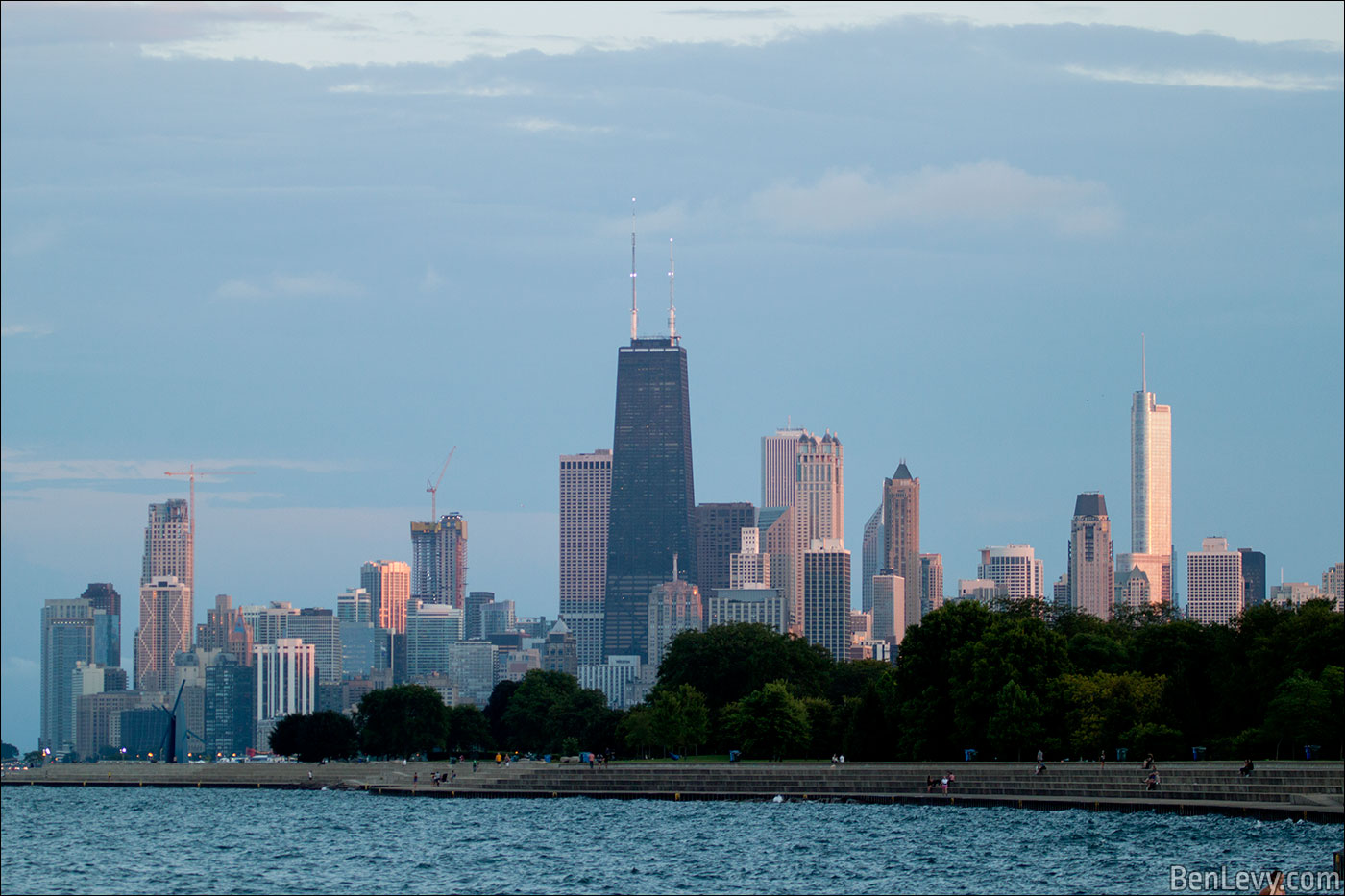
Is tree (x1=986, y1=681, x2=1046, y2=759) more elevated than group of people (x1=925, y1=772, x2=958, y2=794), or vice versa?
tree (x1=986, y1=681, x2=1046, y2=759)

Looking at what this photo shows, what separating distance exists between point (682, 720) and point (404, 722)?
34810 millimetres

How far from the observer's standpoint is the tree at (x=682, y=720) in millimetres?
127375

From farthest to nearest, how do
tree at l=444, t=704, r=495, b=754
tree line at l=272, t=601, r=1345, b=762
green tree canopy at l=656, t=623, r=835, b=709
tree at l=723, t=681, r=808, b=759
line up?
tree at l=444, t=704, r=495, b=754
green tree canopy at l=656, t=623, r=835, b=709
tree at l=723, t=681, r=808, b=759
tree line at l=272, t=601, r=1345, b=762

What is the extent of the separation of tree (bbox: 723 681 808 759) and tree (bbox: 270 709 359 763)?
2292 inches

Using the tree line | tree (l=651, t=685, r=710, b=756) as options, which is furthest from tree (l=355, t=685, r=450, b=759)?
tree (l=651, t=685, r=710, b=756)

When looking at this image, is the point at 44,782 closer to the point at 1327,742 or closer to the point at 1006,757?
the point at 1006,757

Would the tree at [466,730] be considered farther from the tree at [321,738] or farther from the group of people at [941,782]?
the group of people at [941,782]

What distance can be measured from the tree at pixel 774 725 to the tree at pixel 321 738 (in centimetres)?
5822

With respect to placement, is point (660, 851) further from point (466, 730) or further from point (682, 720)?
point (466, 730)

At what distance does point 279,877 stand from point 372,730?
3417 inches

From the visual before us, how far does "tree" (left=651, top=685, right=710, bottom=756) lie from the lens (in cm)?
12738

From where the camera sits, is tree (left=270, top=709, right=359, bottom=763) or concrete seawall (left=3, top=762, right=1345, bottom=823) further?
tree (left=270, top=709, right=359, bottom=763)

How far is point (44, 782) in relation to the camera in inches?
6673

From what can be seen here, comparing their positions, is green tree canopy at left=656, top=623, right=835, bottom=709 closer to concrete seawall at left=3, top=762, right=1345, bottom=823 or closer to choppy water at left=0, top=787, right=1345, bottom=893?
concrete seawall at left=3, top=762, right=1345, bottom=823
